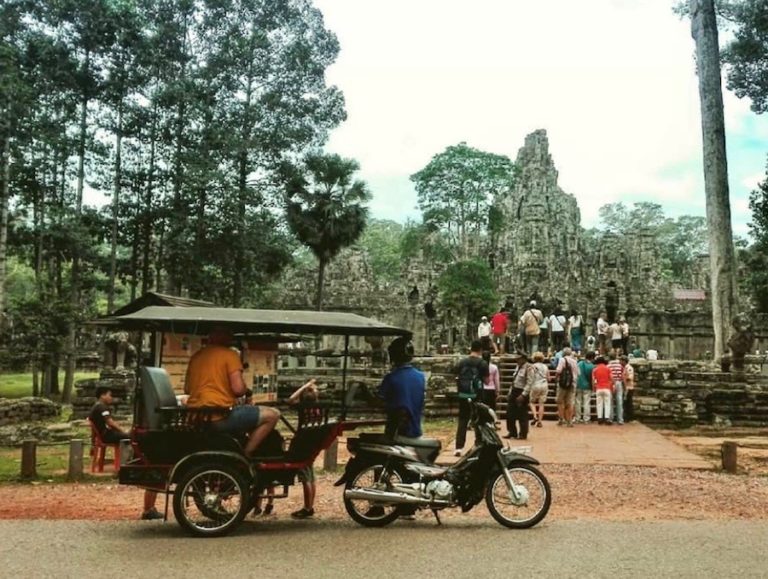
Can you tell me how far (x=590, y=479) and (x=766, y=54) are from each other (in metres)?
19.8

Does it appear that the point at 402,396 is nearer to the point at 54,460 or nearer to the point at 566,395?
the point at 54,460

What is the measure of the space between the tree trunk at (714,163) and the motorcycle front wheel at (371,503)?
53.7 ft

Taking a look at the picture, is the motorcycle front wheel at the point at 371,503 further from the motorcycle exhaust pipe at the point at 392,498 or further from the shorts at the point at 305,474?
the shorts at the point at 305,474

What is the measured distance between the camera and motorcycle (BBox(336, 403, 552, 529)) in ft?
21.0

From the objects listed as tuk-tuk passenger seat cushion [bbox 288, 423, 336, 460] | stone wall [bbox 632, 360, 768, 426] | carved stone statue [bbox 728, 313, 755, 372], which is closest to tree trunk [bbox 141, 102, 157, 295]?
stone wall [bbox 632, 360, 768, 426]

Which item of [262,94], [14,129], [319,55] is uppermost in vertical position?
[319,55]

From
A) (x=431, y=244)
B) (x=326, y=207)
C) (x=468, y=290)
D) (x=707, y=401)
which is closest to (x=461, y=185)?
(x=431, y=244)

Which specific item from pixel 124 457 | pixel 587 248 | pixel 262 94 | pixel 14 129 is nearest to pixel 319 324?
pixel 124 457

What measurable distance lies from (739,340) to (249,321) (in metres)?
15.6

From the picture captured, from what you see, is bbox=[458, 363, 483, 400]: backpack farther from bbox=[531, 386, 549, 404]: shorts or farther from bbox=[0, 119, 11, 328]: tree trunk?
bbox=[0, 119, 11, 328]: tree trunk

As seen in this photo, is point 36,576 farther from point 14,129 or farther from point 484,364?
point 14,129

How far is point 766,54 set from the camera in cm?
2403

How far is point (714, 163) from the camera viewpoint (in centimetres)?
2100

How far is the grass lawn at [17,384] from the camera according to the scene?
26.8m
